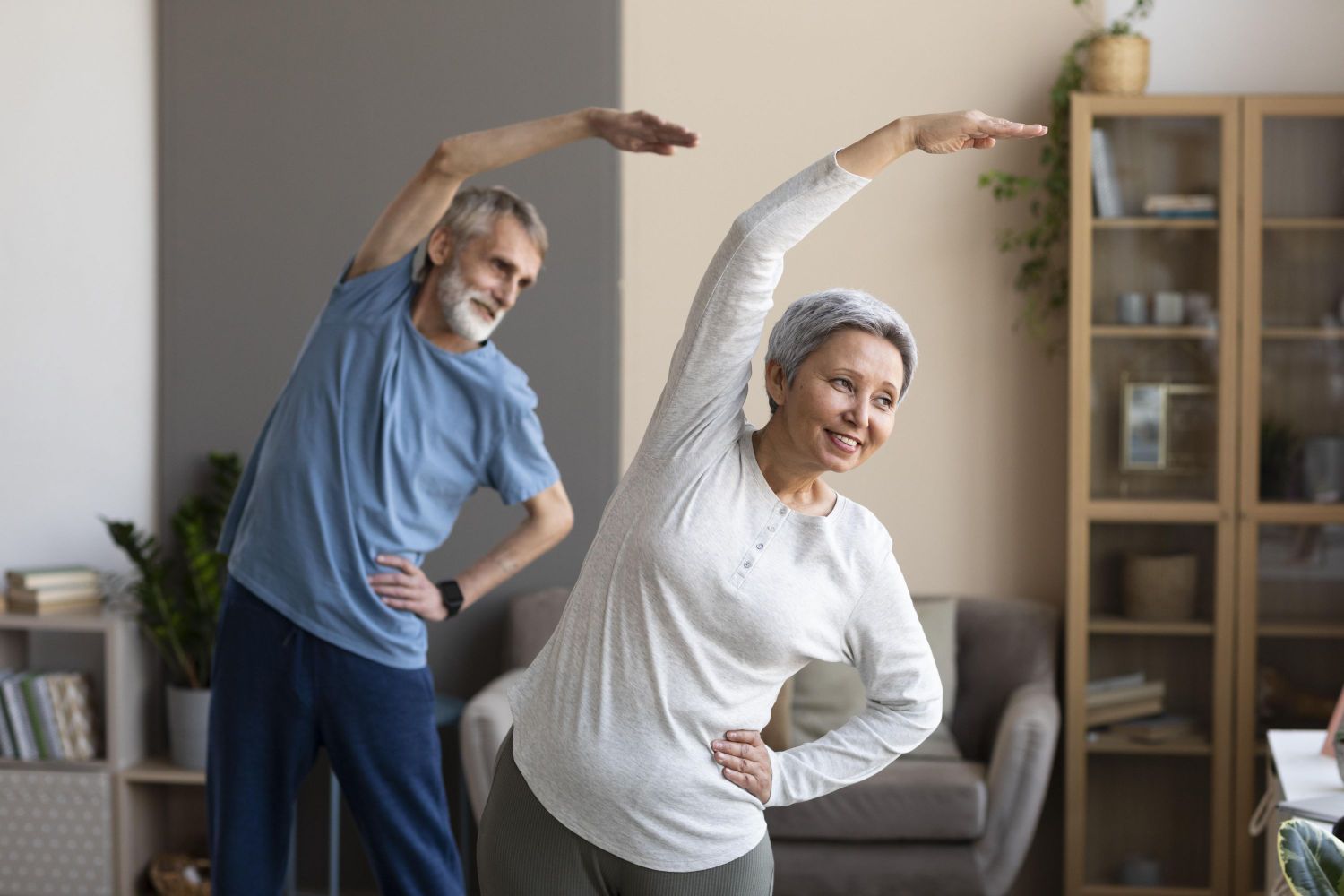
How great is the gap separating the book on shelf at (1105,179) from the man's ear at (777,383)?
2.40 metres

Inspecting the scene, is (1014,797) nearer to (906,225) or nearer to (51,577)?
(906,225)

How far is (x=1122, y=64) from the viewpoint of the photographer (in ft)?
12.0

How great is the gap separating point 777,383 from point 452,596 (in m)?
1.10

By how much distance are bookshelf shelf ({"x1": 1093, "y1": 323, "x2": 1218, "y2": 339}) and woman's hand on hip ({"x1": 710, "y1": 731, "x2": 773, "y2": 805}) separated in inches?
A: 97.8

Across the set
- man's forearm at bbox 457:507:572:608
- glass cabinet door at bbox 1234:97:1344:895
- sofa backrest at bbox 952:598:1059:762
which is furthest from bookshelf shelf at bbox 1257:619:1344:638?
man's forearm at bbox 457:507:572:608

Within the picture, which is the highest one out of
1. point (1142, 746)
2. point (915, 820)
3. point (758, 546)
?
point (758, 546)

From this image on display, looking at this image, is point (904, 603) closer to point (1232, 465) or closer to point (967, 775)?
point (967, 775)

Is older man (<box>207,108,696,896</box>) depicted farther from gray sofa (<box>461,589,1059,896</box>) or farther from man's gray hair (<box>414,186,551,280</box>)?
gray sofa (<box>461,589,1059,896</box>)

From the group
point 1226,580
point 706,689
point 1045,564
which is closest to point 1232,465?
point 1226,580

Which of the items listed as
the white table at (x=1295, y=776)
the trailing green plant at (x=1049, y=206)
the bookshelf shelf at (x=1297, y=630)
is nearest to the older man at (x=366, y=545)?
the white table at (x=1295, y=776)

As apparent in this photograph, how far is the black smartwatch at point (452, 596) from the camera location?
2447 millimetres

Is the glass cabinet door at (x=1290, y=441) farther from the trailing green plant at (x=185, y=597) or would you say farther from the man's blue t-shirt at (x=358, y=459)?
the trailing green plant at (x=185, y=597)

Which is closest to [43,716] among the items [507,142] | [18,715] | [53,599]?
[18,715]

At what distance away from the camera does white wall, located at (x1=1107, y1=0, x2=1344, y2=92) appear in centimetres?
387
